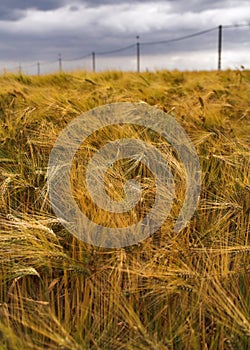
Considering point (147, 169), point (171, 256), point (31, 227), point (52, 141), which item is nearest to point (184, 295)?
point (171, 256)

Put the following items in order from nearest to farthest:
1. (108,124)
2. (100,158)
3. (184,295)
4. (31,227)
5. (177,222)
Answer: (184,295) < (31,227) < (177,222) < (100,158) < (108,124)

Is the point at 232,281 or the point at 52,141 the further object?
the point at 52,141

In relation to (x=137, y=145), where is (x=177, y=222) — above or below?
below

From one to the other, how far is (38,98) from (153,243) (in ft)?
6.81

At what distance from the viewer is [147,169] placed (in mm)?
1940

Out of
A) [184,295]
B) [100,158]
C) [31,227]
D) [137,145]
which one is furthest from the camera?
[137,145]

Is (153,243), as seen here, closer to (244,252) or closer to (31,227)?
(244,252)

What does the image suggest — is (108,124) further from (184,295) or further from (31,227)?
(184,295)

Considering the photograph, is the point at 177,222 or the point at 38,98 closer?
the point at 177,222

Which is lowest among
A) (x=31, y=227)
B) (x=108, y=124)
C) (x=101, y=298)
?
(x=101, y=298)

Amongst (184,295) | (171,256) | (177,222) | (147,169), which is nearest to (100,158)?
(147,169)

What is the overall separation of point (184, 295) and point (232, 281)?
154 mm

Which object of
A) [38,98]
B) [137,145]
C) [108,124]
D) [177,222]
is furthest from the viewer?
[38,98]

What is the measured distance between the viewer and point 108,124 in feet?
7.90
